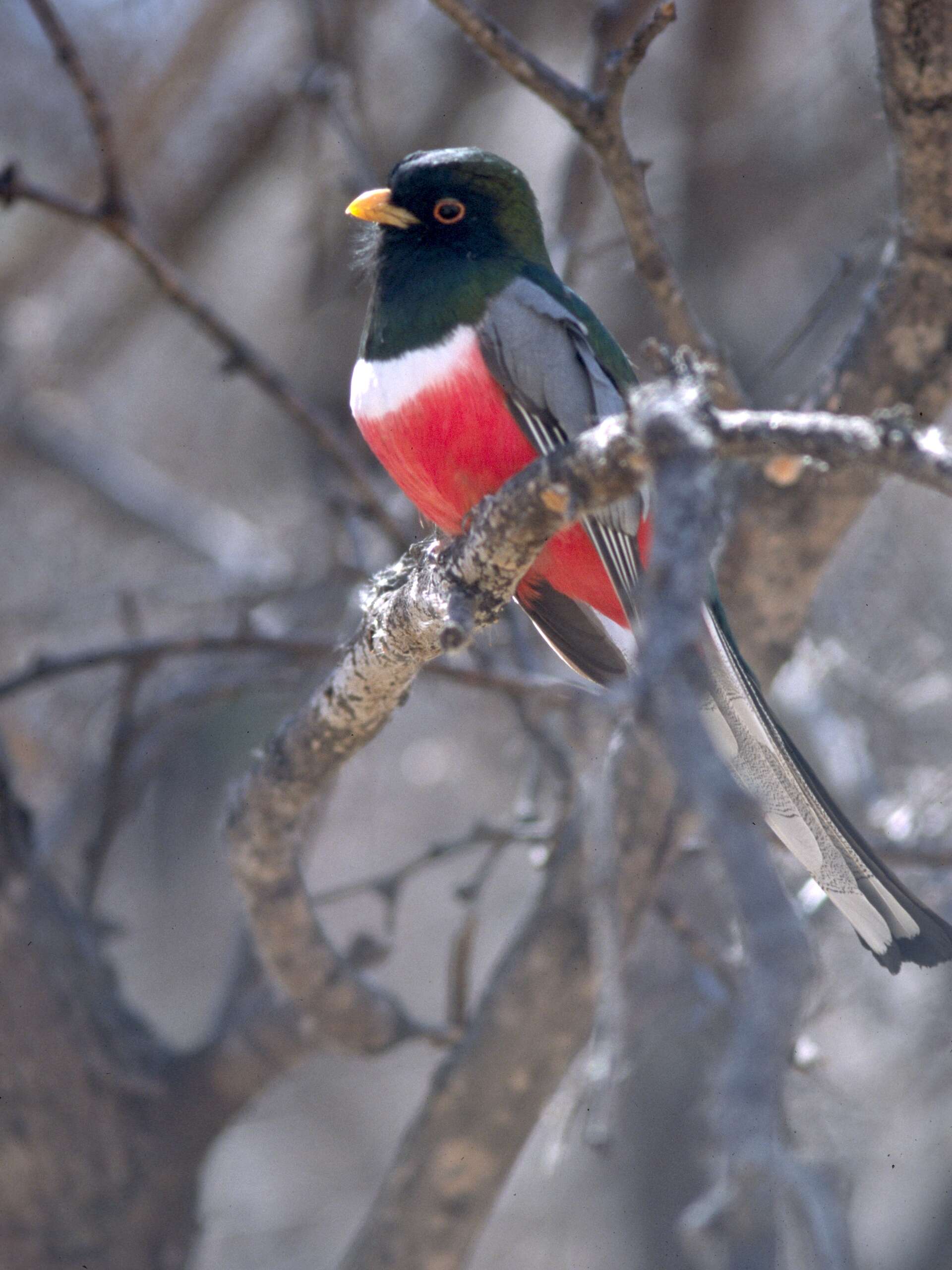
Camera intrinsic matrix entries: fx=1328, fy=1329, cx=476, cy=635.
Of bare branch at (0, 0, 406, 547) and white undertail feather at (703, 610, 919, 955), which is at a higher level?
bare branch at (0, 0, 406, 547)

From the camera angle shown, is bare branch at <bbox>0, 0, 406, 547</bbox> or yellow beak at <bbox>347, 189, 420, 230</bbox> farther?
bare branch at <bbox>0, 0, 406, 547</bbox>

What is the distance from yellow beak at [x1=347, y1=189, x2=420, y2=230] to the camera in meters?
3.00

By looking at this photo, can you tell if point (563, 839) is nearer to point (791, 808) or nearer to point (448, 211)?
point (791, 808)

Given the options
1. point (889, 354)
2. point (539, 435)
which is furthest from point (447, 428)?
point (889, 354)

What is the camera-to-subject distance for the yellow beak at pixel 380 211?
2996 mm

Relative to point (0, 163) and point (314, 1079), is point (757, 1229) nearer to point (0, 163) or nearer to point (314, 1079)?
point (314, 1079)

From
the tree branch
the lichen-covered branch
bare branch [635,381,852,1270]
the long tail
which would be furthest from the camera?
the lichen-covered branch

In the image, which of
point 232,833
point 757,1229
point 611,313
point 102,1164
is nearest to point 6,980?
point 102,1164

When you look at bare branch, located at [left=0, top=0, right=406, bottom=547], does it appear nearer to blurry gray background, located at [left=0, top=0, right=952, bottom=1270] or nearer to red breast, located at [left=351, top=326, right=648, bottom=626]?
blurry gray background, located at [left=0, top=0, right=952, bottom=1270]

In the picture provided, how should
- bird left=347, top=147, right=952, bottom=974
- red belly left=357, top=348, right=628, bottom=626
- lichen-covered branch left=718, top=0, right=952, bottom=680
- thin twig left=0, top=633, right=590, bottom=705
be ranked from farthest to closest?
1. thin twig left=0, top=633, right=590, bottom=705
2. lichen-covered branch left=718, top=0, right=952, bottom=680
3. red belly left=357, top=348, right=628, bottom=626
4. bird left=347, top=147, right=952, bottom=974

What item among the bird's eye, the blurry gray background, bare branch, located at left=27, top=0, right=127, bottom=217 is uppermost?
bare branch, located at left=27, top=0, right=127, bottom=217

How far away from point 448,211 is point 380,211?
0.15m

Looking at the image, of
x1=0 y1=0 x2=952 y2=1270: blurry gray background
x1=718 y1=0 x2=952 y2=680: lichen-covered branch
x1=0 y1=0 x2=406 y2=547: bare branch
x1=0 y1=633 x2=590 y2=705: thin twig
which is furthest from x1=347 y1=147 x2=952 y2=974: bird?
x1=0 y1=0 x2=952 y2=1270: blurry gray background

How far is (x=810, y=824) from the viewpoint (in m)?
2.50
